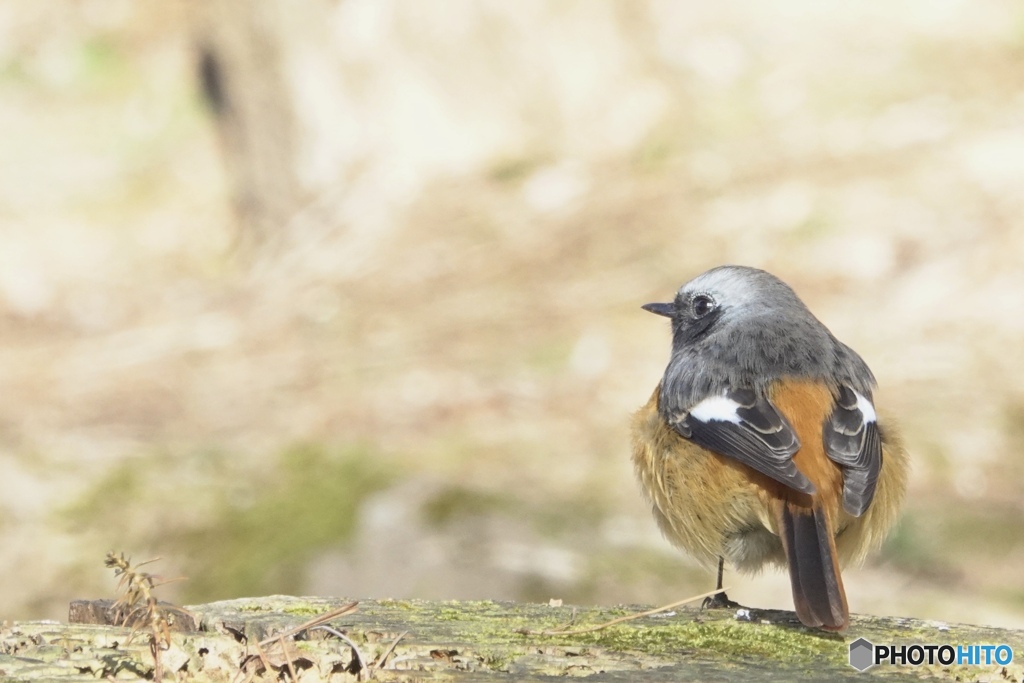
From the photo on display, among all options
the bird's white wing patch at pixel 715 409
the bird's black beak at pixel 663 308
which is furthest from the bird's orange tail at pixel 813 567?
the bird's black beak at pixel 663 308

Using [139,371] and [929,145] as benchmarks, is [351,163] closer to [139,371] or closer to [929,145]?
[139,371]

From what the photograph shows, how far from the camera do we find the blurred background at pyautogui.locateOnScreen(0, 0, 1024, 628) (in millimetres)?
6723

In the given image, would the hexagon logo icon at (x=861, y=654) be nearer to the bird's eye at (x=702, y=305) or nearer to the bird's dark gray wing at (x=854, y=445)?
the bird's dark gray wing at (x=854, y=445)

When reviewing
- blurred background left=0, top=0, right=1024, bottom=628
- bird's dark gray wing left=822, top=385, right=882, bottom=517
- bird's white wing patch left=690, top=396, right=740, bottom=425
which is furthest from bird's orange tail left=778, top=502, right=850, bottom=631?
blurred background left=0, top=0, right=1024, bottom=628

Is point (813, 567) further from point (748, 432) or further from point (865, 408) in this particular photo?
point (865, 408)

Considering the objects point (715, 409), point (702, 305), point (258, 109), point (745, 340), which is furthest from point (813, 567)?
point (258, 109)

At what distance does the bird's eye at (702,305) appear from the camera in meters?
4.96

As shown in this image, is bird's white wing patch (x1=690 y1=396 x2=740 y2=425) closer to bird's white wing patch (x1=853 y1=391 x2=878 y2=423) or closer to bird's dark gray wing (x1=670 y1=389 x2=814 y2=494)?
bird's dark gray wing (x1=670 y1=389 x2=814 y2=494)

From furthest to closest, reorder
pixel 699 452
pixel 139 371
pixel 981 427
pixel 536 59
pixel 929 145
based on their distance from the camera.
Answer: pixel 536 59, pixel 929 145, pixel 139 371, pixel 981 427, pixel 699 452

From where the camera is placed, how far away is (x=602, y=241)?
1064 cm

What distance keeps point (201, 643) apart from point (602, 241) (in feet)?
26.7

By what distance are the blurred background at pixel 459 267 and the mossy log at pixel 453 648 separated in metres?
2.93

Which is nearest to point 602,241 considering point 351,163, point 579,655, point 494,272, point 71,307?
point 494,272

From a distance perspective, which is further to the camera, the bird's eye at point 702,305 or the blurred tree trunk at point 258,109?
the blurred tree trunk at point 258,109
